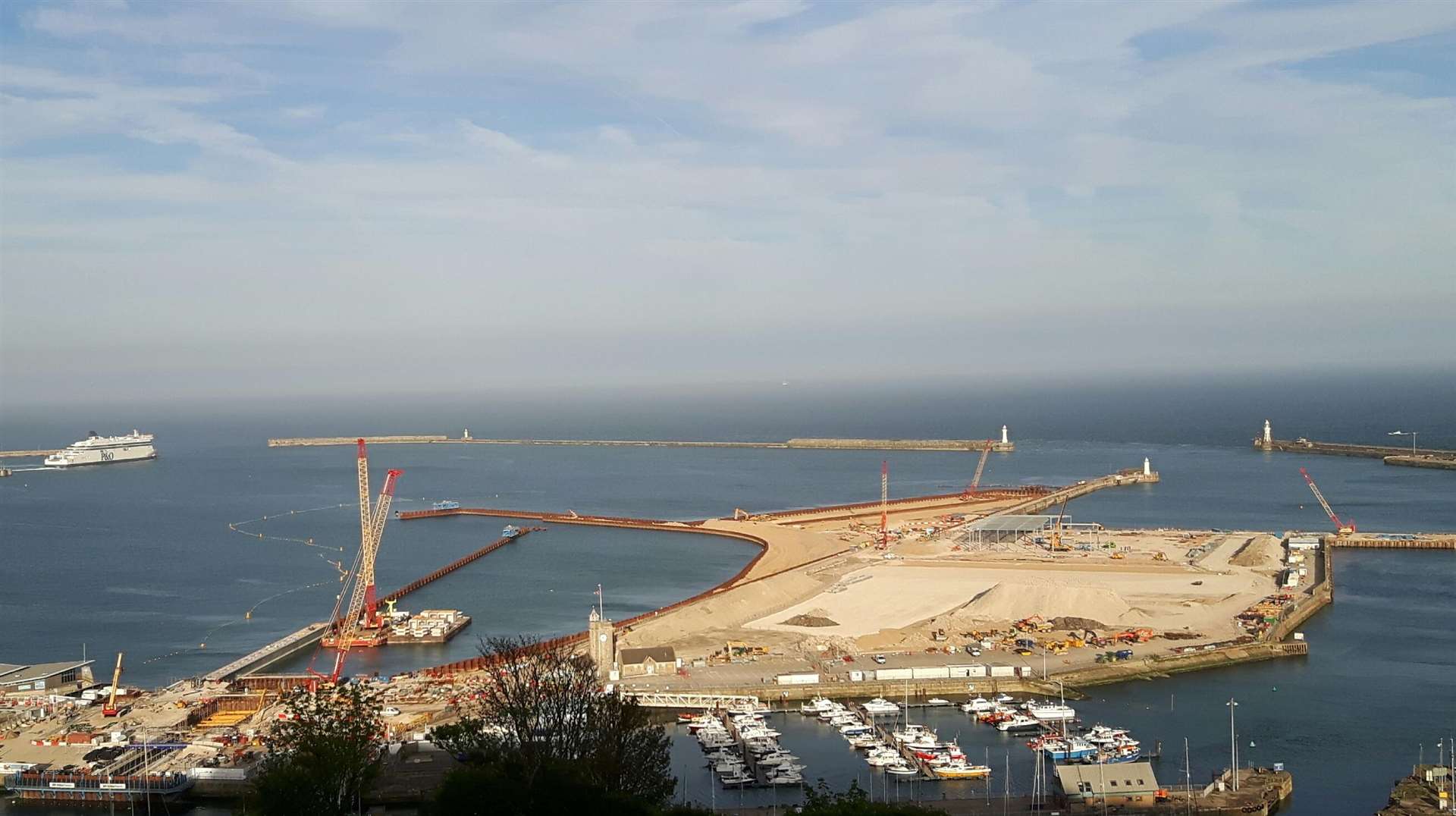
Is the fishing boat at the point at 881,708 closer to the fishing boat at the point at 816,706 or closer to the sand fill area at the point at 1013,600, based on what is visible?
the fishing boat at the point at 816,706

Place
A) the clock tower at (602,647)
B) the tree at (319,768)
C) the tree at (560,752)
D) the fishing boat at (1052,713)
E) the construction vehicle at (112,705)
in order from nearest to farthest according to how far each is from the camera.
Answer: the tree at (560,752), the tree at (319,768), the fishing boat at (1052,713), the construction vehicle at (112,705), the clock tower at (602,647)

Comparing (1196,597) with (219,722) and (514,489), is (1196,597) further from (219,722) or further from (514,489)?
(514,489)

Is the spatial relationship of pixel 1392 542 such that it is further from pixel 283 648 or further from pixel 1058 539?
pixel 283 648

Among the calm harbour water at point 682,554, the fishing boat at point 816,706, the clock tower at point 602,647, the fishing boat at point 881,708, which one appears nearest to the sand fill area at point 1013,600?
the calm harbour water at point 682,554

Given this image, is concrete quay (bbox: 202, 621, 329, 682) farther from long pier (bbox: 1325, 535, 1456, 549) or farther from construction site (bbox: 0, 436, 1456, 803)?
long pier (bbox: 1325, 535, 1456, 549)

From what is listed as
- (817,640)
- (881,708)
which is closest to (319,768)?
(881,708)
